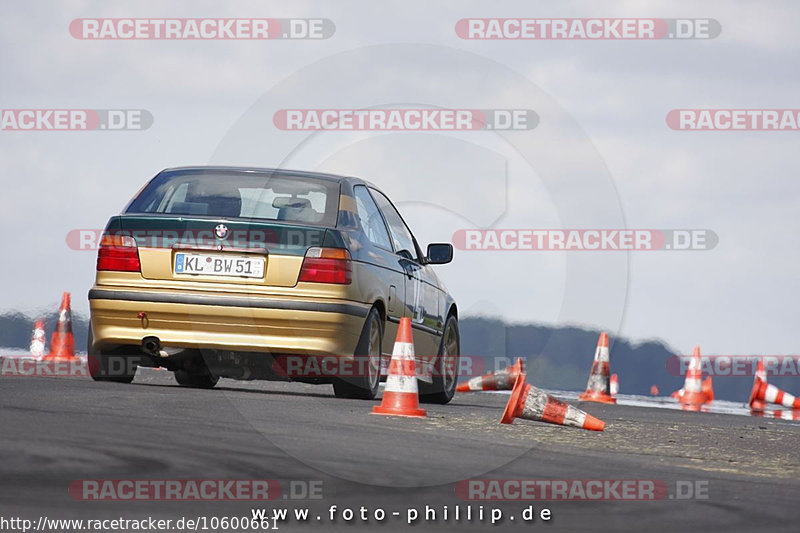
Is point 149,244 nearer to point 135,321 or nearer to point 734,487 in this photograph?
point 135,321

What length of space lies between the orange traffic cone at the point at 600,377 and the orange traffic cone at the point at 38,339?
7.81m

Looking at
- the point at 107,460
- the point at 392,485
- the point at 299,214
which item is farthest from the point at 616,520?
the point at 299,214

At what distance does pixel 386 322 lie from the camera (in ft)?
35.1

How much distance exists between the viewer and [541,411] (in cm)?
948

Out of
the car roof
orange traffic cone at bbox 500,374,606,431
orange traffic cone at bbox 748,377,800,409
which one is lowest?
orange traffic cone at bbox 500,374,606,431

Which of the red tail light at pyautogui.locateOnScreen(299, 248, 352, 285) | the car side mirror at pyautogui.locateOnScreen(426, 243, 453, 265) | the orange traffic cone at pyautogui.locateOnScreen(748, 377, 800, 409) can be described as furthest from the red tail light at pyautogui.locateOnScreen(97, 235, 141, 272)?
the orange traffic cone at pyautogui.locateOnScreen(748, 377, 800, 409)

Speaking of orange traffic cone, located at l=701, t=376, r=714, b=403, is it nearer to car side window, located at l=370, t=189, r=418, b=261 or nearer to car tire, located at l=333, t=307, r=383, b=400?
car side window, located at l=370, t=189, r=418, b=261

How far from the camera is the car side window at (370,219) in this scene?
34.6 feet

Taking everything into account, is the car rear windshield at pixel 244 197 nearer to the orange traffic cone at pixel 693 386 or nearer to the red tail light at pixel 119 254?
the red tail light at pixel 119 254

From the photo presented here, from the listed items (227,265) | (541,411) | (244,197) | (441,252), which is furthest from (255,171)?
(541,411)

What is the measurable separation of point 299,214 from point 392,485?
4.52 meters

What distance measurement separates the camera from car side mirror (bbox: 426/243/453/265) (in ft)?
38.9

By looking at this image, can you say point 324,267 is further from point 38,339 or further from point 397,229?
point 38,339

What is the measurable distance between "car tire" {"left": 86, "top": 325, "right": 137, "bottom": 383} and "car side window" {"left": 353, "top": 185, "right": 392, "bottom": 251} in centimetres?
200
